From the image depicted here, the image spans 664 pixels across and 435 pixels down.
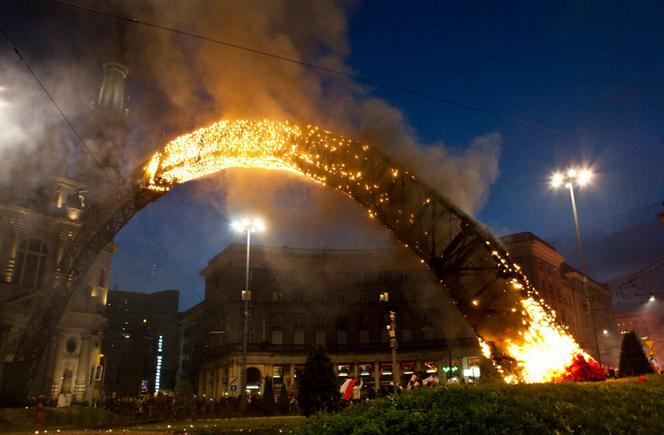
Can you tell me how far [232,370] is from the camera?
198 feet

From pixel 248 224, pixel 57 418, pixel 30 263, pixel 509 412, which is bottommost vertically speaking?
pixel 57 418

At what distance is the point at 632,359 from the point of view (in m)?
13.4

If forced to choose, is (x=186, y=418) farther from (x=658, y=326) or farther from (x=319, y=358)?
(x=658, y=326)

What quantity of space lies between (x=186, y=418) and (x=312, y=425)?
77.7 ft

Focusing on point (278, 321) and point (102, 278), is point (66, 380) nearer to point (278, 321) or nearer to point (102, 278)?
point (102, 278)

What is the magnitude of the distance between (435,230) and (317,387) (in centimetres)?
1205

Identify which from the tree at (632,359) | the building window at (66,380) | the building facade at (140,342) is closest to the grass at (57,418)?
the building window at (66,380)

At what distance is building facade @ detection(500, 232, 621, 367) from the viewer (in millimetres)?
60094

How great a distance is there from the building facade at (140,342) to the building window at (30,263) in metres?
32.7

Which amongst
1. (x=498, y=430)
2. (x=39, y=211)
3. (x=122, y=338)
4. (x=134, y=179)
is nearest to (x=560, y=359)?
(x=498, y=430)

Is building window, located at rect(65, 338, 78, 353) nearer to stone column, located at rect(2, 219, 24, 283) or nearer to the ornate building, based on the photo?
the ornate building

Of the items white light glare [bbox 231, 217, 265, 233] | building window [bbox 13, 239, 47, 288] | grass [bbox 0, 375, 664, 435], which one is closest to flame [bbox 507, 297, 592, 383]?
grass [bbox 0, 375, 664, 435]

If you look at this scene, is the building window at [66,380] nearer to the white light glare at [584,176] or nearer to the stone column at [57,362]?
the stone column at [57,362]

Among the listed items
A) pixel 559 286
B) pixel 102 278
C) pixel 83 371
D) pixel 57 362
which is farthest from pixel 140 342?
pixel 559 286
